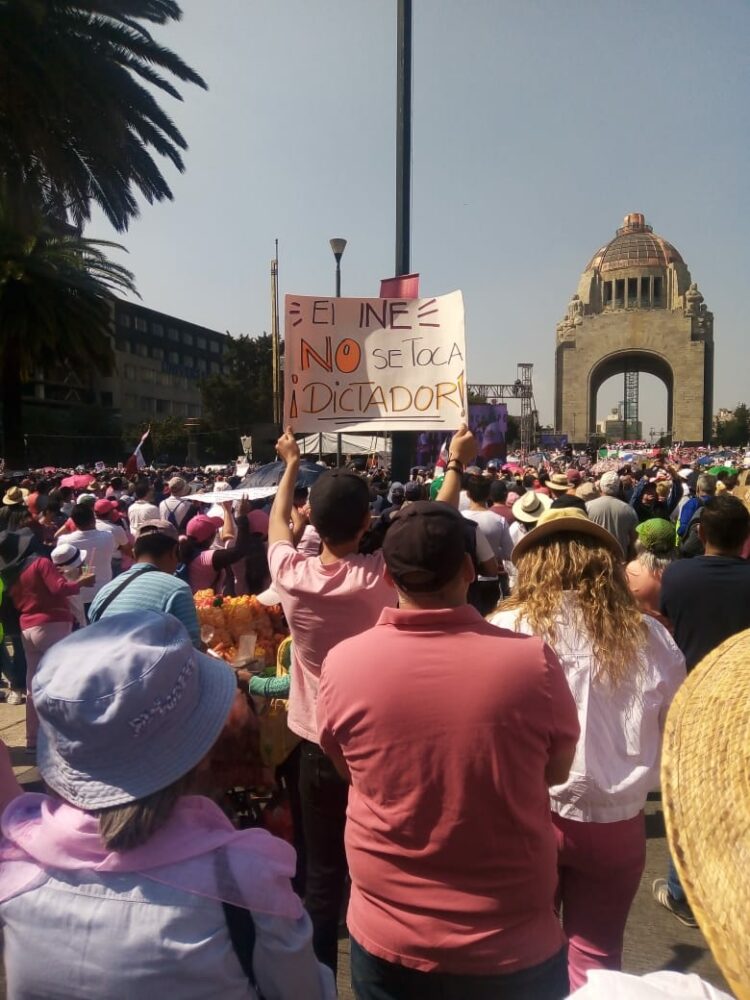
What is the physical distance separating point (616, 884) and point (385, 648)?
112 cm

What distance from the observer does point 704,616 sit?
3.48 meters

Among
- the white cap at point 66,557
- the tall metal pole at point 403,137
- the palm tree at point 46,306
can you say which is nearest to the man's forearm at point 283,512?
the white cap at point 66,557

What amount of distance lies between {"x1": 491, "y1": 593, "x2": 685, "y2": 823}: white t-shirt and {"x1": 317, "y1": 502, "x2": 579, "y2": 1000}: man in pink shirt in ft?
1.36

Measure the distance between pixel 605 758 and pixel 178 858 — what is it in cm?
139

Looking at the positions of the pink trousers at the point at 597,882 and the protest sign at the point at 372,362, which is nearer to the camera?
the pink trousers at the point at 597,882

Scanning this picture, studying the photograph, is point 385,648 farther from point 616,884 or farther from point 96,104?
point 96,104

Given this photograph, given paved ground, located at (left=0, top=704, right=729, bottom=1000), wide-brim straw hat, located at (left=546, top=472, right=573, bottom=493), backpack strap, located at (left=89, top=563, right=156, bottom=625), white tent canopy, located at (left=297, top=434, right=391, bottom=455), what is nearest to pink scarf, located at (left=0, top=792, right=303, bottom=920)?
paved ground, located at (left=0, top=704, right=729, bottom=1000)

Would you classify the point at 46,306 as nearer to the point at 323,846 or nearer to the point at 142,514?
the point at 142,514

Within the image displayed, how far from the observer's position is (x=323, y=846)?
2643 millimetres

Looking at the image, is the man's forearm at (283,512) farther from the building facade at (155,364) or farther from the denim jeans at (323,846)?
the building facade at (155,364)

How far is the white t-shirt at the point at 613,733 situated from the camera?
7.36ft

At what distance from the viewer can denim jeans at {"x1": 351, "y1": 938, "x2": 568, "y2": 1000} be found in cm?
173

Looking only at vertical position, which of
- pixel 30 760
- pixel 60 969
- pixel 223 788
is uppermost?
pixel 223 788

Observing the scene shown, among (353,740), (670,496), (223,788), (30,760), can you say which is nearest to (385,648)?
(353,740)
